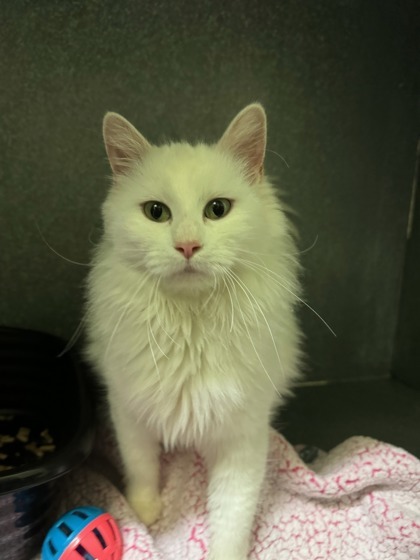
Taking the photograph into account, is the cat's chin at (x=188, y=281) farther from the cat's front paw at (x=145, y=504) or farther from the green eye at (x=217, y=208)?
the cat's front paw at (x=145, y=504)

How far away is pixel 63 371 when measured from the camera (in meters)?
1.47

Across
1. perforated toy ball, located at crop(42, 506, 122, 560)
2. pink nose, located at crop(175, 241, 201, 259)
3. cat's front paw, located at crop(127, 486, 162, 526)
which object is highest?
pink nose, located at crop(175, 241, 201, 259)

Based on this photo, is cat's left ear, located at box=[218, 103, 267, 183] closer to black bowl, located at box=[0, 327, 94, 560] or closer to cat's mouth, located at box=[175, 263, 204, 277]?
cat's mouth, located at box=[175, 263, 204, 277]

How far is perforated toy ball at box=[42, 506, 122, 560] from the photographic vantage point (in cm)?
107

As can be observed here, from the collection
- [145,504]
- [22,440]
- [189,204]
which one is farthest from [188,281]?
[22,440]

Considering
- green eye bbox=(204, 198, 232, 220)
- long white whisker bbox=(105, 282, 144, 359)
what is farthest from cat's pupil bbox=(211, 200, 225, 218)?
long white whisker bbox=(105, 282, 144, 359)

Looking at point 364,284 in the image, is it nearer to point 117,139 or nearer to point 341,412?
point 341,412

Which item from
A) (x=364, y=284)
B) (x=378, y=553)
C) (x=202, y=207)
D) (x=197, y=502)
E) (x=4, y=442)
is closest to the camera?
(x=202, y=207)

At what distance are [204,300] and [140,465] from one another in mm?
536

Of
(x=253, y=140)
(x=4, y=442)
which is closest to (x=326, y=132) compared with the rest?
(x=253, y=140)

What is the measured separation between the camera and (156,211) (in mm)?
1036

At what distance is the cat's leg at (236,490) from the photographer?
1146 millimetres

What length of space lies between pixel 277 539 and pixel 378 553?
258mm

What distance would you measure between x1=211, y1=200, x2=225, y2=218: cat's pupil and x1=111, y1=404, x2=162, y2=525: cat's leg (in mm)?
563
